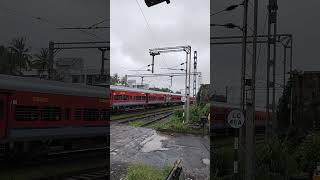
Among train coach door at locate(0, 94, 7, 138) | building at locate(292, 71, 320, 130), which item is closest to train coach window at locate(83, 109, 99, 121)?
train coach door at locate(0, 94, 7, 138)

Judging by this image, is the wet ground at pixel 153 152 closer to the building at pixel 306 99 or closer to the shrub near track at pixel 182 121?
the shrub near track at pixel 182 121

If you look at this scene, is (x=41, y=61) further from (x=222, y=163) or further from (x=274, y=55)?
(x=274, y=55)

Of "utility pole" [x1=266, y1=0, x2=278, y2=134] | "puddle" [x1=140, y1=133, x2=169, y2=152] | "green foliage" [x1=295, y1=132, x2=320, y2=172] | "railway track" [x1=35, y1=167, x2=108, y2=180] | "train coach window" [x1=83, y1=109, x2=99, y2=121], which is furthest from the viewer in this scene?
"puddle" [x1=140, y1=133, x2=169, y2=152]

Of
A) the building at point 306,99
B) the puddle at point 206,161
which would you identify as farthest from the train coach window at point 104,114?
the building at point 306,99

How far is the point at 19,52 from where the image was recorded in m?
18.0

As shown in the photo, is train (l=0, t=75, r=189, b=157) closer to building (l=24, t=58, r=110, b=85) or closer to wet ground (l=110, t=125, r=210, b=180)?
building (l=24, t=58, r=110, b=85)

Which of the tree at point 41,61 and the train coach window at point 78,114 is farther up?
the tree at point 41,61

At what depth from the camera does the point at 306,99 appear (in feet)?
54.4

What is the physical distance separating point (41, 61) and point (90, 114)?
153 inches

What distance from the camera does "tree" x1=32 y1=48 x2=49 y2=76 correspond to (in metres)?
17.5

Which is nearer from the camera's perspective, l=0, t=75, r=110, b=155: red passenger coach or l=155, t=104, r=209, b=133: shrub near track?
l=0, t=75, r=110, b=155: red passenger coach

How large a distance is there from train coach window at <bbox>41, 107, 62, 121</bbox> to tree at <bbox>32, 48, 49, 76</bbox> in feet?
13.5

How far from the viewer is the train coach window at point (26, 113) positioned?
1224 centimetres

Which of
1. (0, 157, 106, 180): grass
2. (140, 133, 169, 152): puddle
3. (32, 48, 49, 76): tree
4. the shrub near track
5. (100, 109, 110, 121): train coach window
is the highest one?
(32, 48, 49, 76): tree
